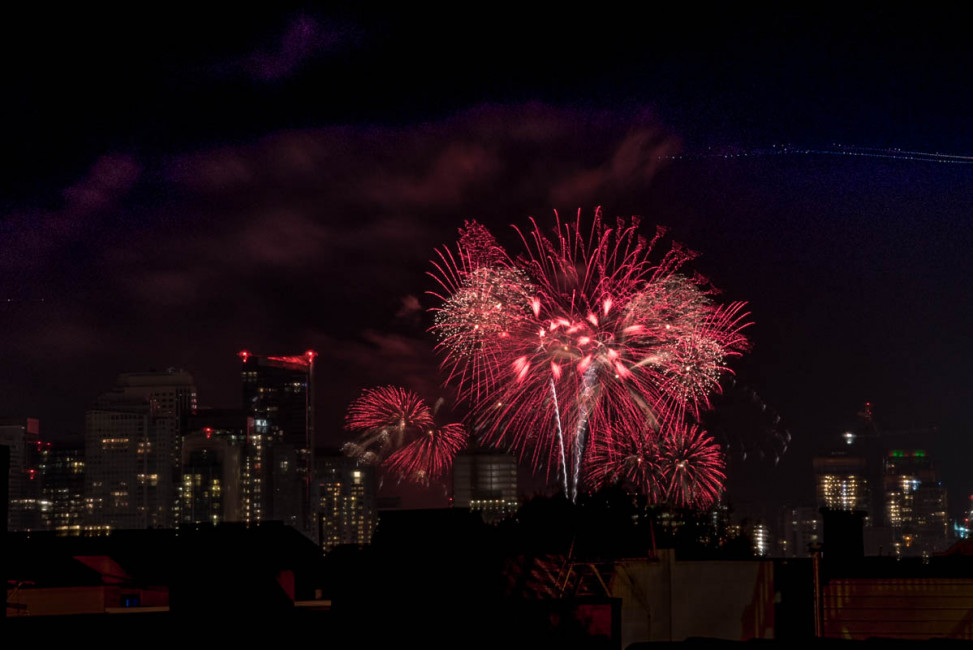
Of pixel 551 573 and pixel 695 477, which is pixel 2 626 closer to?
pixel 551 573

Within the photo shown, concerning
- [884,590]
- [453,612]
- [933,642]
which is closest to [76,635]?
[453,612]

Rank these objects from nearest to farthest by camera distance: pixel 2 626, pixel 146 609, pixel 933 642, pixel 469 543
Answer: pixel 933 642
pixel 2 626
pixel 469 543
pixel 146 609

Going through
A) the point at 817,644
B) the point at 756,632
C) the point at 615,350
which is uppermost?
the point at 615,350

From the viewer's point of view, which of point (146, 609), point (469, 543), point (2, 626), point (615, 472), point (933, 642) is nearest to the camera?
point (933, 642)

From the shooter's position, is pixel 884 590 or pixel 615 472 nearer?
pixel 884 590

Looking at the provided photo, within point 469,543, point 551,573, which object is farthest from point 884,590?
point 469,543

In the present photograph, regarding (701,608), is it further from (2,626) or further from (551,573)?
(2,626)

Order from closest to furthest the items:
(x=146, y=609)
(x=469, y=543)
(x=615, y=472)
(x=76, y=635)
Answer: (x=76, y=635) < (x=469, y=543) < (x=146, y=609) < (x=615, y=472)

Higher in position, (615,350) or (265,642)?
(615,350)

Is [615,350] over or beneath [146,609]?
over
